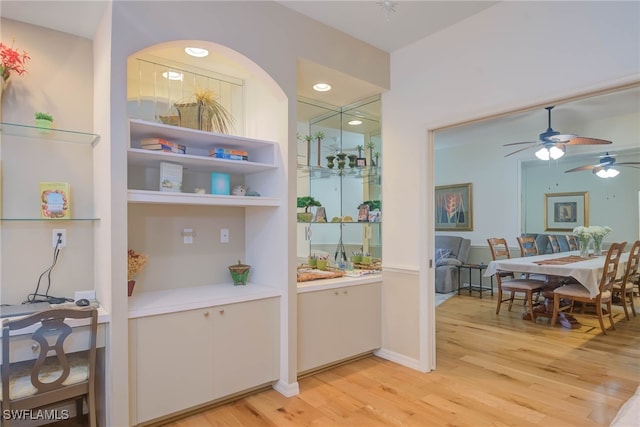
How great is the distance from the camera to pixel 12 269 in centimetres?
224

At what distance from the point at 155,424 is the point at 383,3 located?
303 centimetres

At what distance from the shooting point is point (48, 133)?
2.32 meters

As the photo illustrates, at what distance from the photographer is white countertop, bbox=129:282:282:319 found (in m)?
2.23

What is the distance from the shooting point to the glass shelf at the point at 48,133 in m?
2.21

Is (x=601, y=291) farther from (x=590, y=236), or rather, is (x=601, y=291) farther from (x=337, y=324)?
(x=337, y=324)

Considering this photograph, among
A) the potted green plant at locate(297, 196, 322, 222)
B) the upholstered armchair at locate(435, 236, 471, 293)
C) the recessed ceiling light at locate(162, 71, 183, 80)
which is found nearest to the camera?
the recessed ceiling light at locate(162, 71, 183, 80)

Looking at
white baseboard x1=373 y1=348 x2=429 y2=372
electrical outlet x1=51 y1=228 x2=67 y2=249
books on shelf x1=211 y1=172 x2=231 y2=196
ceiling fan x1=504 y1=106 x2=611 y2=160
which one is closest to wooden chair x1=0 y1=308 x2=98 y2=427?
electrical outlet x1=51 y1=228 x2=67 y2=249

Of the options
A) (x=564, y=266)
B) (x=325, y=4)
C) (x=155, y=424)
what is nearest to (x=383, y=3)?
(x=325, y=4)

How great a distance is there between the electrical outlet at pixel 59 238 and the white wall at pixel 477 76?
2526 mm

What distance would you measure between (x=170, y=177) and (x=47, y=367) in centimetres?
125

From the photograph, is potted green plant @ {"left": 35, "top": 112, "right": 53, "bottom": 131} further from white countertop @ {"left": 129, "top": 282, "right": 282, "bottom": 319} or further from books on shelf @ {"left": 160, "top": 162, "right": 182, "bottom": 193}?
white countertop @ {"left": 129, "top": 282, "right": 282, "bottom": 319}

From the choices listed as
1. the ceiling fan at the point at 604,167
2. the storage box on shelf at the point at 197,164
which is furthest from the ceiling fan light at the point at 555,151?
the storage box on shelf at the point at 197,164

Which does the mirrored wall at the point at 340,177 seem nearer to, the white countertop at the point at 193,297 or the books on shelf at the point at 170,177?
the white countertop at the point at 193,297

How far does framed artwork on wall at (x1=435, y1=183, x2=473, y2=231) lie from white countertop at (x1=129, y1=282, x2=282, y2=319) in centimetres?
561
